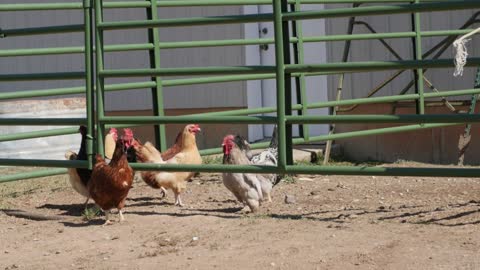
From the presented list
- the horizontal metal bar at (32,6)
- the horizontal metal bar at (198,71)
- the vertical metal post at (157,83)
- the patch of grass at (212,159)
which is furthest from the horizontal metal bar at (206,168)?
the patch of grass at (212,159)

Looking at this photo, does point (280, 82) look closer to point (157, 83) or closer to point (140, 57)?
point (157, 83)

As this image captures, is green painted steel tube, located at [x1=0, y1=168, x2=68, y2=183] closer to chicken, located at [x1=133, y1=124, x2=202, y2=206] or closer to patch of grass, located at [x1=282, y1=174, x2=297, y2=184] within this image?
chicken, located at [x1=133, y1=124, x2=202, y2=206]

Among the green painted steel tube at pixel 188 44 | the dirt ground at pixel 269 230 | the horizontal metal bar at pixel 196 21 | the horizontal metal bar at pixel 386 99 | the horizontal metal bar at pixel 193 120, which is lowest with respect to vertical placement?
the dirt ground at pixel 269 230

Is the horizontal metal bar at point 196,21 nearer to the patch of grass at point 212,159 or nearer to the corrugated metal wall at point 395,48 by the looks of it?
the patch of grass at point 212,159

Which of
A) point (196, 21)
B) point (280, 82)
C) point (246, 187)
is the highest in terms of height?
point (196, 21)

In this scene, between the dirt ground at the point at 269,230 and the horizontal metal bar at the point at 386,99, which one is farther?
the horizontal metal bar at the point at 386,99

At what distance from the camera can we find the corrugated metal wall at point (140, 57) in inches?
→ 498

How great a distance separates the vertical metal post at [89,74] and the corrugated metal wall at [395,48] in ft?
15.7

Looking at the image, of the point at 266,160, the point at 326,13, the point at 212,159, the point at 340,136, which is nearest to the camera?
the point at 326,13

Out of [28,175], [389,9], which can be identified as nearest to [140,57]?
[28,175]

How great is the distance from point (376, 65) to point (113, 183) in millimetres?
2292

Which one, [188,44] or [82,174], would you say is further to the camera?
[188,44]

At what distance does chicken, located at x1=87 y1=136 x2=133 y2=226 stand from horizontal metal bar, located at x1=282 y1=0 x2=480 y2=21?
1.77 meters

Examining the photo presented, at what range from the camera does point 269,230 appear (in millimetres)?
6809
